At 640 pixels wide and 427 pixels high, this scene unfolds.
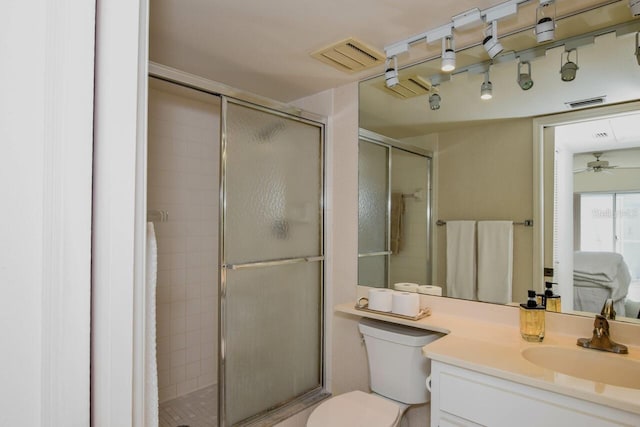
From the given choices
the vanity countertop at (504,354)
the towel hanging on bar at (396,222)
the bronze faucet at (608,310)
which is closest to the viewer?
the vanity countertop at (504,354)

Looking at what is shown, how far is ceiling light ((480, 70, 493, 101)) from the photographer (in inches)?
69.2

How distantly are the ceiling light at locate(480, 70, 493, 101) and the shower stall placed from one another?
0.99 m

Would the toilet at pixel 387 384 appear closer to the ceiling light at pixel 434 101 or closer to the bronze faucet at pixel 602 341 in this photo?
the bronze faucet at pixel 602 341

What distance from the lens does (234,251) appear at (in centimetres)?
184

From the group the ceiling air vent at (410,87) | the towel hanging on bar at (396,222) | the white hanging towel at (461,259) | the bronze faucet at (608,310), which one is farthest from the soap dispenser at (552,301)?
the ceiling air vent at (410,87)

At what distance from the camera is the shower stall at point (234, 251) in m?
1.83

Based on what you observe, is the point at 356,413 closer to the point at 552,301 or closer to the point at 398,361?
the point at 398,361

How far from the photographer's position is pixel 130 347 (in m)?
0.46

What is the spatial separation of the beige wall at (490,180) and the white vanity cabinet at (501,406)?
1.89 ft

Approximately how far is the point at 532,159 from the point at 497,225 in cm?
35

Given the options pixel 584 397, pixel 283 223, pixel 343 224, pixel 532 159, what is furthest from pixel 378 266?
pixel 584 397

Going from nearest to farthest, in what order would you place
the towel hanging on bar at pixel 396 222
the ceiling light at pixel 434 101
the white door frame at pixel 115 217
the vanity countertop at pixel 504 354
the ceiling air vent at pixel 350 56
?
1. the white door frame at pixel 115 217
2. the vanity countertop at pixel 504 354
3. the ceiling air vent at pixel 350 56
4. the ceiling light at pixel 434 101
5. the towel hanging on bar at pixel 396 222

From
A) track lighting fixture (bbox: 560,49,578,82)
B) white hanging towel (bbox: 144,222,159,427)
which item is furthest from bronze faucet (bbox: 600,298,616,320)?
white hanging towel (bbox: 144,222,159,427)

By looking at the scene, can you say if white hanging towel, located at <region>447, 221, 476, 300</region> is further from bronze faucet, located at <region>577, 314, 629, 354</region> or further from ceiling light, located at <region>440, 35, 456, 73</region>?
ceiling light, located at <region>440, 35, 456, 73</region>
